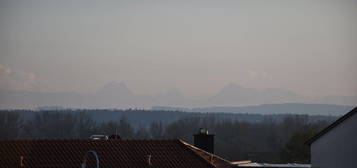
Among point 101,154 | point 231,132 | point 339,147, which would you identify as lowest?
point 101,154

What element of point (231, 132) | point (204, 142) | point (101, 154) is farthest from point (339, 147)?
point (231, 132)

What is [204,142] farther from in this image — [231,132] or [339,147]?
[231,132]

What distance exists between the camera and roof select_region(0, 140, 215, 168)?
41.3 meters

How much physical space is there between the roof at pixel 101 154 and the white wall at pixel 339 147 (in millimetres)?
7715

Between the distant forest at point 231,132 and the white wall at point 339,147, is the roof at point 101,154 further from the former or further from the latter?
the distant forest at point 231,132

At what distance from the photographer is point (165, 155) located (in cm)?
4284

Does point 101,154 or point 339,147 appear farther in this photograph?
point 339,147

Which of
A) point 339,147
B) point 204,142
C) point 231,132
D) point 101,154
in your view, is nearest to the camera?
point 101,154

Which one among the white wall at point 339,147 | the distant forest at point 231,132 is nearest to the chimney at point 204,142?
the white wall at point 339,147

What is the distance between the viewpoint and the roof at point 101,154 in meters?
41.3

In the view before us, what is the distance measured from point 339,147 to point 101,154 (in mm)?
13050

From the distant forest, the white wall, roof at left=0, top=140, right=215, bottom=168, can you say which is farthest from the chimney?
the distant forest

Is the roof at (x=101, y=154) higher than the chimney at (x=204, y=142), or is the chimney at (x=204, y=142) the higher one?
the chimney at (x=204, y=142)

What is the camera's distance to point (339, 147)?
4441 centimetres
